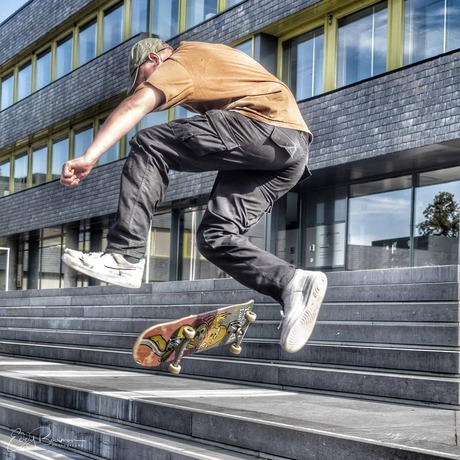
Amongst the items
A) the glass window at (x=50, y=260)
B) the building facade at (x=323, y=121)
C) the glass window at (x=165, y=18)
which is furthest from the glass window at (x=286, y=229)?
the glass window at (x=50, y=260)

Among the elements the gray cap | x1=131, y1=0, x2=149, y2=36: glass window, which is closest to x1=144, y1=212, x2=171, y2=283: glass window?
x1=131, y1=0, x2=149, y2=36: glass window

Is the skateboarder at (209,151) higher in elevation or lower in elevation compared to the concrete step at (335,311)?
higher

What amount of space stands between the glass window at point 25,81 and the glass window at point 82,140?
476 centimetres

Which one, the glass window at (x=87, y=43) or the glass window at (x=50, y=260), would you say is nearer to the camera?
the glass window at (x=87, y=43)

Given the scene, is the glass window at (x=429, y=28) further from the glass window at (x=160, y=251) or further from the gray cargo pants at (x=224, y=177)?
the gray cargo pants at (x=224, y=177)

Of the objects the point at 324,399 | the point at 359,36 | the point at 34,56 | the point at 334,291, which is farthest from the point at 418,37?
the point at 34,56

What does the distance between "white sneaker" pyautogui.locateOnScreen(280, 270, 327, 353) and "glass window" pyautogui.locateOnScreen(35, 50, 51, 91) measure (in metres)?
27.3

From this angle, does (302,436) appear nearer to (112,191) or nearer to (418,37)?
(418,37)

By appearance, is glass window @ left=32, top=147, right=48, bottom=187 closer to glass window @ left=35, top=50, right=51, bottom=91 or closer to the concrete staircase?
glass window @ left=35, top=50, right=51, bottom=91

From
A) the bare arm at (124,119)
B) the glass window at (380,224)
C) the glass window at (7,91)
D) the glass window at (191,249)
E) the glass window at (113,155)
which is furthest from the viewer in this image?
the glass window at (7,91)

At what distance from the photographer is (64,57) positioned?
95.6ft

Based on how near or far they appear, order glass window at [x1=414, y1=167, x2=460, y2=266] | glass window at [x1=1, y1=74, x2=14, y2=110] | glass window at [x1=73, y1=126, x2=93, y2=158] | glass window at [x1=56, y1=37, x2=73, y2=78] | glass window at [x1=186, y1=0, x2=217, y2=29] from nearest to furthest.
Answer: glass window at [x1=414, y1=167, x2=460, y2=266], glass window at [x1=186, y1=0, x2=217, y2=29], glass window at [x1=73, y1=126, x2=93, y2=158], glass window at [x1=56, y1=37, x2=73, y2=78], glass window at [x1=1, y1=74, x2=14, y2=110]

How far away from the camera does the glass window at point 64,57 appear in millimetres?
28719

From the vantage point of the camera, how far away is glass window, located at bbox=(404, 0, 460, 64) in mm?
15258
